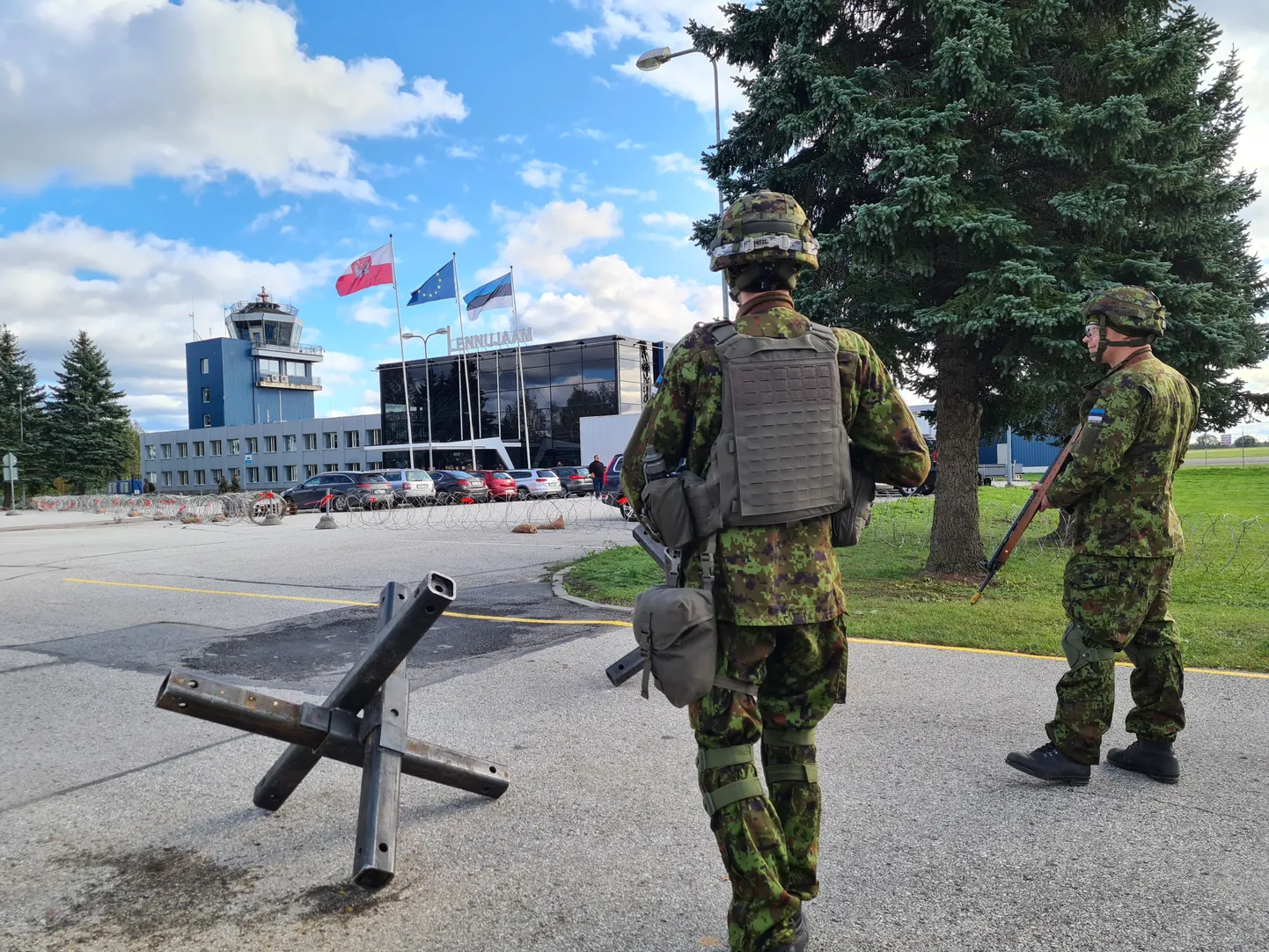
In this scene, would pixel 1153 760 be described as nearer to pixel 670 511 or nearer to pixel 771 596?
pixel 771 596

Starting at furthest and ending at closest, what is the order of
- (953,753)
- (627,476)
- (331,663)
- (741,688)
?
1. (331,663)
2. (953,753)
3. (627,476)
4. (741,688)

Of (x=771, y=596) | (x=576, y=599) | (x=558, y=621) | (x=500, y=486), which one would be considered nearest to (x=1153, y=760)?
(x=771, y=596)

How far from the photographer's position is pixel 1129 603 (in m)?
3.54

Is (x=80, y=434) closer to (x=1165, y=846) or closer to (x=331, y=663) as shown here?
(x=331, y=663)

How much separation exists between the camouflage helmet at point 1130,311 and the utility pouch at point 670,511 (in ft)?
7.77

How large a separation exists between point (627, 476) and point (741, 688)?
2.38ft

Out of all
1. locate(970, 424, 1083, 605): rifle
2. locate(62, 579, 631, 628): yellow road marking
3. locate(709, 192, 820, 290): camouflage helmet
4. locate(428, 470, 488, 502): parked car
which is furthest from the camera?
locate(428, 470, 488, 502): parked car

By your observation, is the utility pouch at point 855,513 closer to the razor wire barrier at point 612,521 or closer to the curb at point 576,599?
the razor wire barrier at point 612,521

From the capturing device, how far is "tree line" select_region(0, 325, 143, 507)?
2151 inches

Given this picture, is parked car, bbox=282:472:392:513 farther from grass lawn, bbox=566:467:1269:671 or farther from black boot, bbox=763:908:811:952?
black boot, bbox=763:908:811:952

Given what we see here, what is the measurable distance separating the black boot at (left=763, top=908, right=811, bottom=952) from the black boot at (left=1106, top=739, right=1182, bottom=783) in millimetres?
2078

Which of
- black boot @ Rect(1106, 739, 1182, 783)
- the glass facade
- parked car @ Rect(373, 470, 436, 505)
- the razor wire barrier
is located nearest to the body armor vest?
black boot @ Rect(1106, 739, 1182, 783)

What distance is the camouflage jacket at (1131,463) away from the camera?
3582mm

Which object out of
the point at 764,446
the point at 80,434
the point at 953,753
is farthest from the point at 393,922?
the point at 80,434
